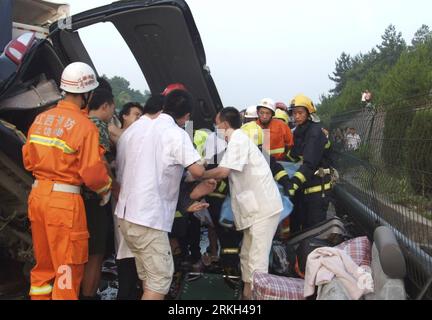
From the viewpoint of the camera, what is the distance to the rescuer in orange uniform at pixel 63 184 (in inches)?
112

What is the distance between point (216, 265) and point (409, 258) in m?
2.04

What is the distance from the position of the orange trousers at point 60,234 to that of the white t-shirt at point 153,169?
0.31m

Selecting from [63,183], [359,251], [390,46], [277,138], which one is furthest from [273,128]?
[390,46]

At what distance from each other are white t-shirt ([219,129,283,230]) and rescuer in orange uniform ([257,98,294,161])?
1514 mm

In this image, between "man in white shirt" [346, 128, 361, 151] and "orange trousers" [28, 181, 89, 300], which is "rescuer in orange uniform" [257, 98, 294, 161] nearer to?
"man in white shirt" [346, 128, 361, 151]

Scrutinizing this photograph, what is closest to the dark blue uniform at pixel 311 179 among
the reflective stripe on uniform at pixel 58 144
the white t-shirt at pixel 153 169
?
the white t-shirt at pixel 153 169

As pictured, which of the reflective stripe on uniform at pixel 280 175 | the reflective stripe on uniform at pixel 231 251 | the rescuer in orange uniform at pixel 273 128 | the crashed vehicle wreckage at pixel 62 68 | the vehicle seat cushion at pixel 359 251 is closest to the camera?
the vehicle seat cushion at pixel 359 251

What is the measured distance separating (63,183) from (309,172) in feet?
7.46

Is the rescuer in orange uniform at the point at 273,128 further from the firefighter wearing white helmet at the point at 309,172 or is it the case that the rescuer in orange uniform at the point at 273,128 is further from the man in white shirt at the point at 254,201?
the man in white shirt at the point at 254,201

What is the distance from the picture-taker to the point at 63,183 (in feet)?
9.48

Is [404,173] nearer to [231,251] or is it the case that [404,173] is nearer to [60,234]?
[231,251]

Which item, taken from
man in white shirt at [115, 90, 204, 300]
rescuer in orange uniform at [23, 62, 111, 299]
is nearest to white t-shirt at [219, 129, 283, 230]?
man in white shirt at [115, 90, 204, 300]

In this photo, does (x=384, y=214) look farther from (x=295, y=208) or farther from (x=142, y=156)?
(x=142, y=156)
